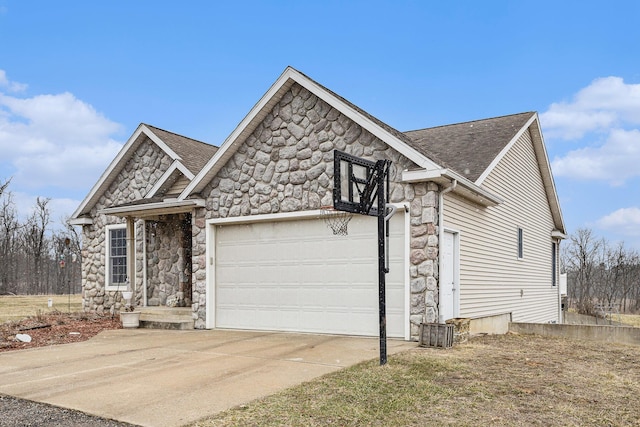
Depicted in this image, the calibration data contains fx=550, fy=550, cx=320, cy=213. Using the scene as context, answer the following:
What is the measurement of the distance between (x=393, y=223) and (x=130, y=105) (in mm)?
11692

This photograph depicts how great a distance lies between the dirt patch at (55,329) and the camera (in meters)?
10.3

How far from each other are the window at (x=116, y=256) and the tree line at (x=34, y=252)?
22.6 m

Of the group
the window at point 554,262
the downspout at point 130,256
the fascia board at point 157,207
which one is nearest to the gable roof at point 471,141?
the fascia board at point 157,207

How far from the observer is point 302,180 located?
36.7ft

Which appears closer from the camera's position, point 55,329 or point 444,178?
point 444,178

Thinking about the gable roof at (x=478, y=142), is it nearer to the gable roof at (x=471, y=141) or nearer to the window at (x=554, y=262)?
the gable roof at (x=471, y=141)

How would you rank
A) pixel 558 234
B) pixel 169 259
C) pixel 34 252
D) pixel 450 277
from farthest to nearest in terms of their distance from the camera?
pixel 34 252
pixel 558 234
pixel 169 259
pixel 450 277

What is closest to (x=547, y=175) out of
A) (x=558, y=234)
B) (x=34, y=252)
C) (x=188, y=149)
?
(x=558, y=234)

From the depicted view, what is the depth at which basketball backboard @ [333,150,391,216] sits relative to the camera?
7294mm

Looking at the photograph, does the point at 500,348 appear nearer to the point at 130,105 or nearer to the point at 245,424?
the point at 245,424

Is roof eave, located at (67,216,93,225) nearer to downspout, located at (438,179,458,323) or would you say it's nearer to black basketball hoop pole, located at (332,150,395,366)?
downspout, located at (438,179,458,323)

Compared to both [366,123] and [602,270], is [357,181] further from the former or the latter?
[602,270]

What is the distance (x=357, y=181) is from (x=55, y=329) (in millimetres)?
8361

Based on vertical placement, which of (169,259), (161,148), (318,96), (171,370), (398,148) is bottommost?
(171,370)
